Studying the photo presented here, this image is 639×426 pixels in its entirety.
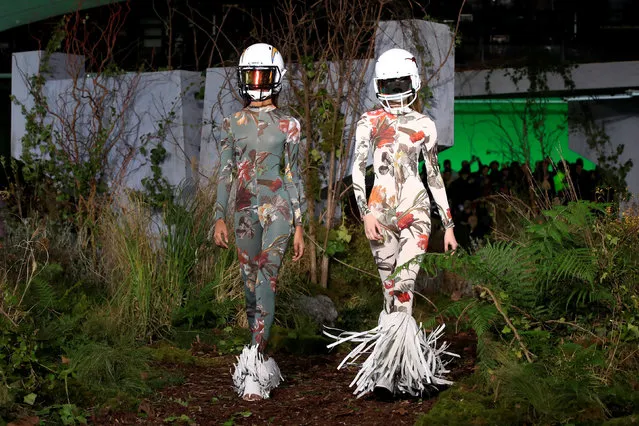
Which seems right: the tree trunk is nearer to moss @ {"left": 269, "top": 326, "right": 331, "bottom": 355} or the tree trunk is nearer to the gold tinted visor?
moss @ {"left": 269, "top": 326, "right": 331, "bottom": 355}

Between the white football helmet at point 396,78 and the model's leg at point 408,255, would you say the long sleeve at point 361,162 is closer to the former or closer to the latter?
the white football helmet at point 396,78

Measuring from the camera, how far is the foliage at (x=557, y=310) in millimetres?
5090

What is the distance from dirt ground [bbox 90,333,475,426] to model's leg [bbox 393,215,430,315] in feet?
1.83

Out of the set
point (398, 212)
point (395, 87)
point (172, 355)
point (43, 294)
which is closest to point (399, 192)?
point (398, 212)

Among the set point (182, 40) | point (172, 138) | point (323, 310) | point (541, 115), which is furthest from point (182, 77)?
Answer: point (541, 115)

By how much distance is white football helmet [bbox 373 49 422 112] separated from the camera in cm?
577

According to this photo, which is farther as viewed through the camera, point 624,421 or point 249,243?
point 249,243

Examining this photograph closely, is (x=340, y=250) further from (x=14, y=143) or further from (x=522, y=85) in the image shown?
(x=522, y=85)

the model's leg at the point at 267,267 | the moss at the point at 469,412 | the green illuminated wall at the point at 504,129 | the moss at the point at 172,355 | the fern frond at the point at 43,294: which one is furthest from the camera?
the green illuminated wall at the point at 504,129

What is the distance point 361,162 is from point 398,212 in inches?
14.3

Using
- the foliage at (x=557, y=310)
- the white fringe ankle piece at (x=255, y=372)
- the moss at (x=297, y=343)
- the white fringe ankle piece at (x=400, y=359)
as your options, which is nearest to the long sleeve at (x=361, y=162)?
the foliage at (x=557, y=310)

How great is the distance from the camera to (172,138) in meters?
11.0

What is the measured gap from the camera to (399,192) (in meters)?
5.82

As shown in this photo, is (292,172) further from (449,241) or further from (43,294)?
(43,294)
